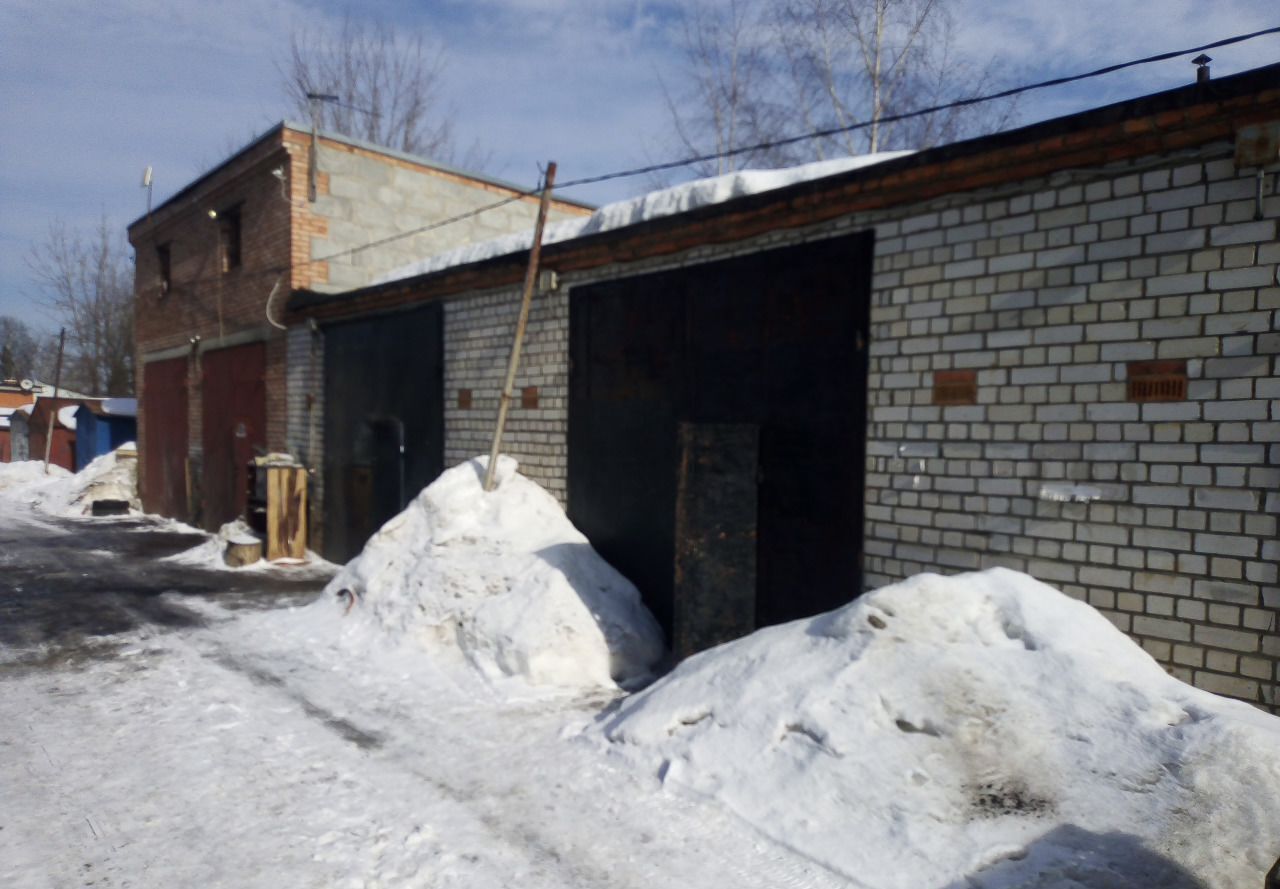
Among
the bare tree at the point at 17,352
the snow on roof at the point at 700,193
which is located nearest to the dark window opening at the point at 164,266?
the snow on roof at the point at 700,193

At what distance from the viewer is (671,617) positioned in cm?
680

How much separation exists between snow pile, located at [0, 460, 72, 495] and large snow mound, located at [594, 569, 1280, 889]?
79.2 ft

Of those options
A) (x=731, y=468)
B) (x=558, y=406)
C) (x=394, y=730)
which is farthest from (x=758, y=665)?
(x=558, y=406)

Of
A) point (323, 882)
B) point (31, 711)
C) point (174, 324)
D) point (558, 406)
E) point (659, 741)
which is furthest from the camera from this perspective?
point (174, 324)

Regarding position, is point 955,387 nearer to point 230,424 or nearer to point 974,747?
point 974,747

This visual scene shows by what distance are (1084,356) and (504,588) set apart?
14.5 feet

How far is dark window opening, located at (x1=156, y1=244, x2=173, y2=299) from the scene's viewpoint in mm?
16594

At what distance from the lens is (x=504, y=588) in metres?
6.54

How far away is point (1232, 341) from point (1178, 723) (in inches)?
72.7

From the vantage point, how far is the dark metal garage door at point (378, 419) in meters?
9.62

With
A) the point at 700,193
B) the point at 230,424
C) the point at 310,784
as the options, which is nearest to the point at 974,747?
the point at 310,784

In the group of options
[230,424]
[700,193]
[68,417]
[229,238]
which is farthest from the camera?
[68,417]

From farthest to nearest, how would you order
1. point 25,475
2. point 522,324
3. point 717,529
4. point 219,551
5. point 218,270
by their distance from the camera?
point 25,475, point 218,270, point 219,551, point 522,324, point 717,529

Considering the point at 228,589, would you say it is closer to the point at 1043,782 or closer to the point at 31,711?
the point at 31,711
